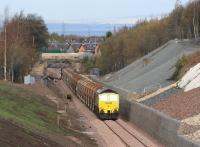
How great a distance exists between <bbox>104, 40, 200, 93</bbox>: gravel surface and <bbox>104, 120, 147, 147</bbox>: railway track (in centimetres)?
1978

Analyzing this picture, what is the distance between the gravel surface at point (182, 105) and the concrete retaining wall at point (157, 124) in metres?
0.80

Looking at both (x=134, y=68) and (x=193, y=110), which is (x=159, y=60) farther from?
(x=193, y=110)

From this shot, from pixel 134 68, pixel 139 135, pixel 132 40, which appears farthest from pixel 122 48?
pixel 139 135

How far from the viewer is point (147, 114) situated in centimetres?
3906

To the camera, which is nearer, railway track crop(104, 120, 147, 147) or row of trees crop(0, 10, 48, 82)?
railway track crop(104, 120, 147, 147)

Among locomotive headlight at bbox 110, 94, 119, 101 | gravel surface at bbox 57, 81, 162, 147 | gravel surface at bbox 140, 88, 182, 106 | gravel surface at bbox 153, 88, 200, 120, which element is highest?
gravel surface at bbox 153, 88, 200, 120

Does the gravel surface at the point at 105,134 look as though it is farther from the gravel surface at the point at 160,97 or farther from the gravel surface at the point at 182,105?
the gravel surface at the point at 160,97

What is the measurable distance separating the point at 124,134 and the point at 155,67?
44770 millimetres

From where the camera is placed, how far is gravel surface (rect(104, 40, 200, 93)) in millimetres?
69062

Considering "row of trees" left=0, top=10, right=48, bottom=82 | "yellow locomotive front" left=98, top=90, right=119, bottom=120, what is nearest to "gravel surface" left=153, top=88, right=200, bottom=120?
"yellow locomotive front" left=98, top=90, right=119, bottom=120

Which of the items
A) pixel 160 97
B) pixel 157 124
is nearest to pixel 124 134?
pixel 157 124

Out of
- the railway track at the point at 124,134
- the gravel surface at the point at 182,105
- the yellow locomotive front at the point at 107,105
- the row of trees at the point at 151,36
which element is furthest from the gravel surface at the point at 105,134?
the row of trees at the point at 151,36

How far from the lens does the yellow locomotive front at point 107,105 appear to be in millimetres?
47469

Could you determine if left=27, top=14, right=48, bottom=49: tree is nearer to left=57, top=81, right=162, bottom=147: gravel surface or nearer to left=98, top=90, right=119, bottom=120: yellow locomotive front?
left=57, top=81, right=162, bottom=147: gravel surface
